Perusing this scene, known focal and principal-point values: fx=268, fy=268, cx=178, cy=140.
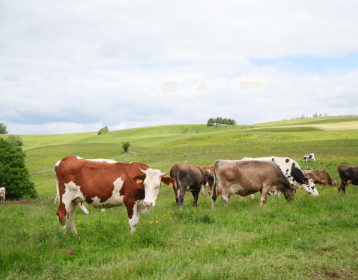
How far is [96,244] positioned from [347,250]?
6.24 meters

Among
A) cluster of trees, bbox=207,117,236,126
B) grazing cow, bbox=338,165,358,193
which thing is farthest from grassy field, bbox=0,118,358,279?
cluster of trees, bbox=207,117,236,126

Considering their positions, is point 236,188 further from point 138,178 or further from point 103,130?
point 103,130

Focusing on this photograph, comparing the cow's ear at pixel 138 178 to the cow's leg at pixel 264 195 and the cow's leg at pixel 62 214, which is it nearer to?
the cow's leg at pixel 62 214

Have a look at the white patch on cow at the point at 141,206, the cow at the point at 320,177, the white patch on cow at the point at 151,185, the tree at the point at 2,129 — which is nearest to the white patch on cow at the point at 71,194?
the white patch on cow at the point at 141,206

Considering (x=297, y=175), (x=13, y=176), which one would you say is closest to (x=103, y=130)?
(x=13, y=176)

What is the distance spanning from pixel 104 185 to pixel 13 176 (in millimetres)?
17372

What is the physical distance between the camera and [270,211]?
981cm

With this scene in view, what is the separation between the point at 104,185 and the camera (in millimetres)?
7820

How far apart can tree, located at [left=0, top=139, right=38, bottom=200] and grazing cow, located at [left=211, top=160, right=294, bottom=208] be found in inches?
661

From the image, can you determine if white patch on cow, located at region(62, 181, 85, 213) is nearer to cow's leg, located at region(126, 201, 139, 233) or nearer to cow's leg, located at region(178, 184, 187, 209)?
cow's leg, located at region(126, 201, 139, 233)

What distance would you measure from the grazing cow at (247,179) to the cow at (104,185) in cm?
455

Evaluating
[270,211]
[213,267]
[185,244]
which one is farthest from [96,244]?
[270,211]

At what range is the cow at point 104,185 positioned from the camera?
7.79 metres

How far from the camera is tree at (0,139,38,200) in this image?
21.2m
